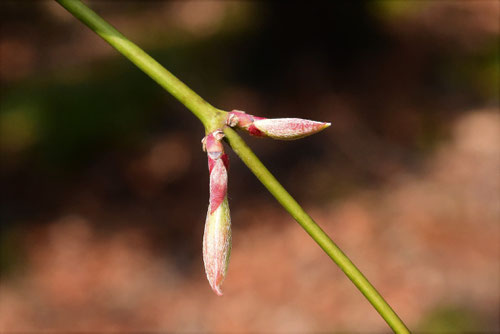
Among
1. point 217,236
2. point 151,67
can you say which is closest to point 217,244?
point 217,236

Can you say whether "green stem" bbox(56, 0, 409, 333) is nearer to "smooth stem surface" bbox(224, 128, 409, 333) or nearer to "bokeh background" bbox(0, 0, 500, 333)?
"smooth stem surface" bbox(224, 128, 409, 333)

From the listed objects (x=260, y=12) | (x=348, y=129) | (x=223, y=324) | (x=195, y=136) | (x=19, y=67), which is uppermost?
(x=19, y=67)

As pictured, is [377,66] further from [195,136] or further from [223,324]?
[223,324]

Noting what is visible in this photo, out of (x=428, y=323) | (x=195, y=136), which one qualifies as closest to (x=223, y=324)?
(x=428, y=323)

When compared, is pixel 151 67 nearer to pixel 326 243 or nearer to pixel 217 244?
pixel 217 244

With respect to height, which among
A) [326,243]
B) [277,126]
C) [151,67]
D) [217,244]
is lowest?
[326,243]

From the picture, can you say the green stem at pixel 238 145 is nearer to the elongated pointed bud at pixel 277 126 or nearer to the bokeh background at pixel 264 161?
the elongated pointed bud at pixel 277 126

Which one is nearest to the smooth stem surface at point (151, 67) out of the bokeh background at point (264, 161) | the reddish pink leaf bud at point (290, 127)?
the reddish pink leaf bud at point (290, 127)
